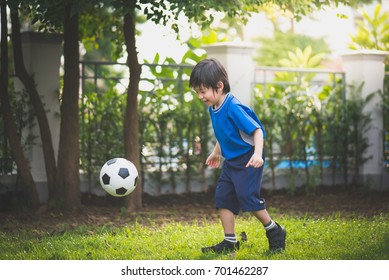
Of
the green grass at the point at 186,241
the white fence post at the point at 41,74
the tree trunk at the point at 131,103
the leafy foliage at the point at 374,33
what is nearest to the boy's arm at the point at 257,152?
the green grass at the point at 186,241

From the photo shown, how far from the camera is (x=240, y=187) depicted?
551 centimetres

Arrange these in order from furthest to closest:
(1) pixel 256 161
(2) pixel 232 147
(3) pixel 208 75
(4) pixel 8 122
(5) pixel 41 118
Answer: (5) pixel 41 118 → (4) pixel 8 122 → (2) pixel 232 147 → (3) pixel 208 75 → (1) pixel 256 161

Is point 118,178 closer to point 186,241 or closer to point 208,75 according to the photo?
point 186,241

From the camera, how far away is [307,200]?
9016 mm

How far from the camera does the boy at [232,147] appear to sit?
5465mm

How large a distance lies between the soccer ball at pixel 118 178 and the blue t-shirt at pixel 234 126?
3.43 ft

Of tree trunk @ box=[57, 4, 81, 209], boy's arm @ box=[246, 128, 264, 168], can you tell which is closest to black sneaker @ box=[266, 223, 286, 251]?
boy's arm @ box=[246, 128, 264, 168]

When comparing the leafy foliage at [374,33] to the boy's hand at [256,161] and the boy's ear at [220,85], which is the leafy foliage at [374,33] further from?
the boy's hand at [256,161]

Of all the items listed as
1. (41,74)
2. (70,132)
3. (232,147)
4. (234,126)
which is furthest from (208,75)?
(41,74)

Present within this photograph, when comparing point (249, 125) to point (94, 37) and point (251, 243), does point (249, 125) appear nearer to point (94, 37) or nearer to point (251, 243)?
point (251, 243)

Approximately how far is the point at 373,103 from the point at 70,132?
4564 millimetres

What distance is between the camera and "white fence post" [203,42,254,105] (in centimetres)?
937

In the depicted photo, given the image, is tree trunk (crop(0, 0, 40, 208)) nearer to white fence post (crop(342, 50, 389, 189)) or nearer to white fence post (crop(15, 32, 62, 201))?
white fence post (crop(15, 32, 62, 201))

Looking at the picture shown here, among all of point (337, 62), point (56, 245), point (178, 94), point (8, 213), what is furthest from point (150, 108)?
point (337, 62)
